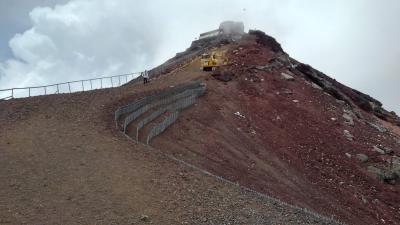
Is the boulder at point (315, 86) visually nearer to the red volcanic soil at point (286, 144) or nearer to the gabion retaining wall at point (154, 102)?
the red volcanic soil at point (286, 144)

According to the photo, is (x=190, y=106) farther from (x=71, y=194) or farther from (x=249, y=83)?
(x=71, y=194)

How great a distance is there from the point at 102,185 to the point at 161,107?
1625 centimetres

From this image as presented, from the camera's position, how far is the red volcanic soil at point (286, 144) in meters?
35.1

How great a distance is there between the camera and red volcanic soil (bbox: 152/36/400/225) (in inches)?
1383

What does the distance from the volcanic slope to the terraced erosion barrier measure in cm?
105

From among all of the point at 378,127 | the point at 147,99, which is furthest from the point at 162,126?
the point at 378,127

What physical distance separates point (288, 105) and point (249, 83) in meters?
4.18

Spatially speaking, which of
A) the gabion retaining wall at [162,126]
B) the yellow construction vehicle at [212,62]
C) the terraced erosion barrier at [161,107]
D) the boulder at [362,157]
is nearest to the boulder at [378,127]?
the boulder at [362,157]

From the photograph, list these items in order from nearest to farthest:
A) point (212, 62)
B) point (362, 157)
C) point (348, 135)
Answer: point (362, 157) → point (348, 135) → point (212, 62)

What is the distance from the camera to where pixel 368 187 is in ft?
132

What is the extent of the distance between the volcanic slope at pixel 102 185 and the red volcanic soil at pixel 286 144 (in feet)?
12.6

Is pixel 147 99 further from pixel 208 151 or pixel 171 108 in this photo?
pixel 208 151

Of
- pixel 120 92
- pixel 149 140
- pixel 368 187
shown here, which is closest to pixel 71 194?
pixel 149 140

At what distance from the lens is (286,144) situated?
4172cm
